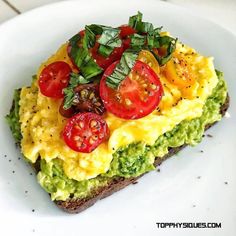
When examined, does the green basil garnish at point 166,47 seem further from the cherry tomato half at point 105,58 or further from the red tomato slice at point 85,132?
the red tomato slice at point 85,132

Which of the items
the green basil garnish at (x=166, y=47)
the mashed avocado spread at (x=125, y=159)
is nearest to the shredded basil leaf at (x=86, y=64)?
the green basil garnish at (x=166, y=47)

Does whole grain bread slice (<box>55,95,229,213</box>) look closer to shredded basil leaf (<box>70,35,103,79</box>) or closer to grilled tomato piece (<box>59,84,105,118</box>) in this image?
grilled tomato piece (<box>59,84,105,118</box>)

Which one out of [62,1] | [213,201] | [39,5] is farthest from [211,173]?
[39,5]

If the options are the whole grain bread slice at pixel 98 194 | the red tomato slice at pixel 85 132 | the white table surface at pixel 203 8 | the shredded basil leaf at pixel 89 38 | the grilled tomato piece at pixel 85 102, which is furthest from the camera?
the white table surface at pixel 203 8

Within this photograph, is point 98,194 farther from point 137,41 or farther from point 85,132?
point 137,41

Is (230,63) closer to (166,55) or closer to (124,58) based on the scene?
(166,55)

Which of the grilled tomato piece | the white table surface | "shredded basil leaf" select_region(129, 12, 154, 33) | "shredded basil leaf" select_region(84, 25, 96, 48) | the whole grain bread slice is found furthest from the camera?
A: the white table surface

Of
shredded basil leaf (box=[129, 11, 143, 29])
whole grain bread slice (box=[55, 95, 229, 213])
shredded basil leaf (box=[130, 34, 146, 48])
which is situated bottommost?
whole grain bread slice (box=[55, 95, 229, 213])

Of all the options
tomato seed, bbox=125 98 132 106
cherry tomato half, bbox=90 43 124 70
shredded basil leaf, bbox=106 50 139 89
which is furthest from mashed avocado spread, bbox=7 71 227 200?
cherry tomato half, bbox=90 43 124 70
